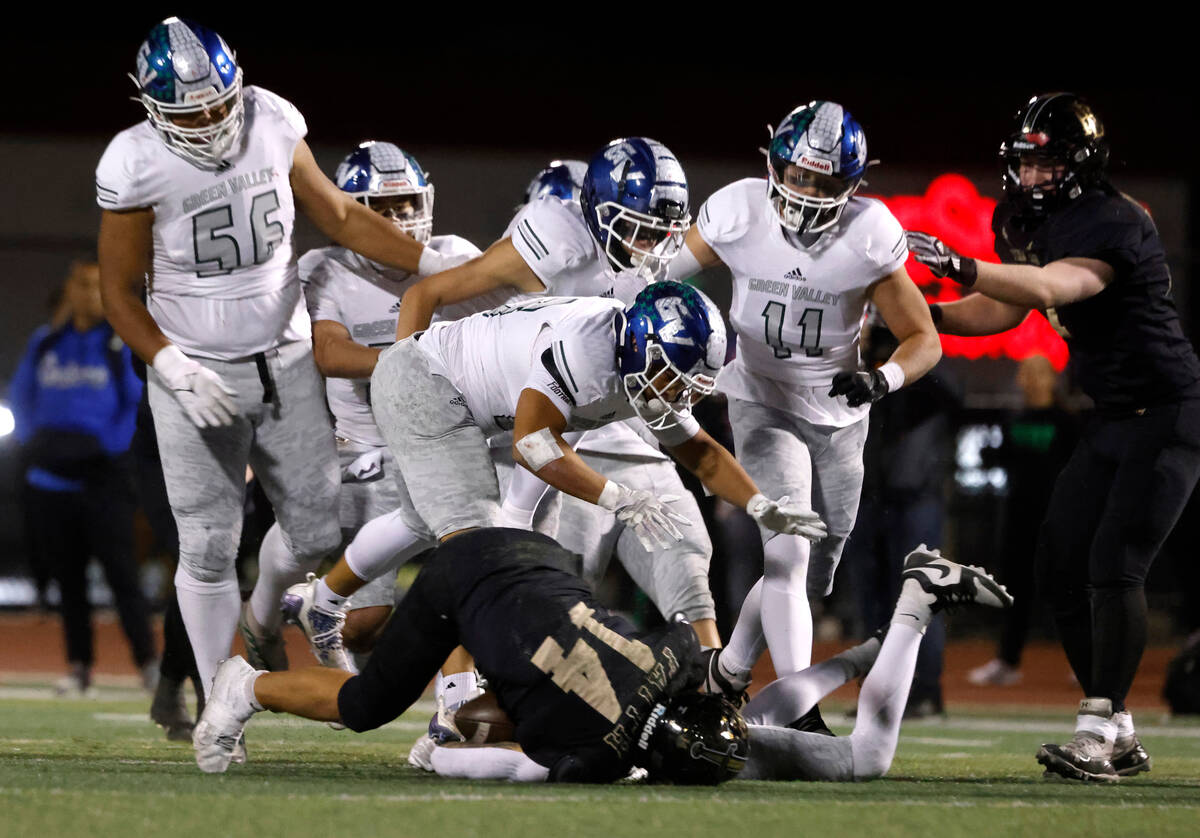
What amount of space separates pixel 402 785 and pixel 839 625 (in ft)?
21.0

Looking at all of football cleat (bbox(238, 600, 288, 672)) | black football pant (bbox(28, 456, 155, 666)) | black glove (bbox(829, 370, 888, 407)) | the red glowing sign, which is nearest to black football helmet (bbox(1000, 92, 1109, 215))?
black glove (bbox(829, 370, 888, 407))

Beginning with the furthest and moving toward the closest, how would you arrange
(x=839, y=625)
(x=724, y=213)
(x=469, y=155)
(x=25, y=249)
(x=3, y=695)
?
1. (x=469, y=155)
2. (x=25, y=249)
3. (x=839, y=625)
4. (x=3, y=695)
5. (x=724, y=213)

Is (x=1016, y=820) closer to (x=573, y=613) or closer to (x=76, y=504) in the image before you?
(x=573, y=613)

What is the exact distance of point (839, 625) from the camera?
32.6ft

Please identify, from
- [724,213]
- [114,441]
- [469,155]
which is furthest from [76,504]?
[469,155]

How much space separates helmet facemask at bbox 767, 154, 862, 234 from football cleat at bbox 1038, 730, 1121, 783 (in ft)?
5.35

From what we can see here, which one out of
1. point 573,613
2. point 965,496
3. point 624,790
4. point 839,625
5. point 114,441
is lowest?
point 839,625

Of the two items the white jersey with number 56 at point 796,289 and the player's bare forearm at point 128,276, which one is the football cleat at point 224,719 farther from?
the white jersey with number 56 at point 796,289

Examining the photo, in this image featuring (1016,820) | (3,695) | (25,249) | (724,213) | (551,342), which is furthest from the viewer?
(25,249)

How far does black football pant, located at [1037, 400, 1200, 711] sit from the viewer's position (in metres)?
4.68

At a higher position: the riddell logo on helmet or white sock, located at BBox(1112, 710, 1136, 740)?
the riddell logo on helmet

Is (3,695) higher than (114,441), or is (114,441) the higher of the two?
(114,441)

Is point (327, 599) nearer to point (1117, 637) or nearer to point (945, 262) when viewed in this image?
point (945, 262)

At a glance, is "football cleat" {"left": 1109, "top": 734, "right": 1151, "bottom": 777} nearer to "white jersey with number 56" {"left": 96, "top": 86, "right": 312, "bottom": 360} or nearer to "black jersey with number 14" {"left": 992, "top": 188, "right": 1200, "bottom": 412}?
"black jersey with number 14" {"left": 992, "top": 188, "right": 1200, "bottom": 412}
